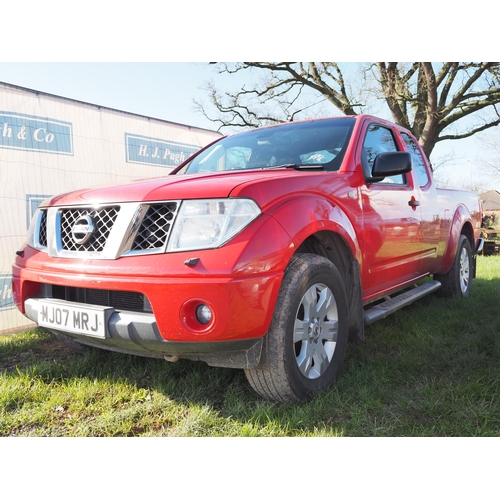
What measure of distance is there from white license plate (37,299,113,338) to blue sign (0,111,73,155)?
268cm

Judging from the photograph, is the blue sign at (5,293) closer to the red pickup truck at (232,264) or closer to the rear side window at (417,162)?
the red pickup truck at (232,264)

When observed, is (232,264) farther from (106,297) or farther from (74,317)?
(74,317)

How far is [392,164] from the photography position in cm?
A: 288

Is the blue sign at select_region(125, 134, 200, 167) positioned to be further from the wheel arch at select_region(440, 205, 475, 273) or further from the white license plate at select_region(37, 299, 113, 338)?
the wheel arch at select_region(440, 205, 475, 273)

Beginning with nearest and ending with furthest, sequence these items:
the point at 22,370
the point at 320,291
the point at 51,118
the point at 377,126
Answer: the point at 320,291
the point at 22,370
the point at 377,126
the point at 51,118

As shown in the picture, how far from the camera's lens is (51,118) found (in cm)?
463

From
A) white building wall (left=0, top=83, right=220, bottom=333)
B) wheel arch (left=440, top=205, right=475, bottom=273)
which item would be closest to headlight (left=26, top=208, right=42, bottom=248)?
white building wall (left=0, top=83, right=220, bottom=333)

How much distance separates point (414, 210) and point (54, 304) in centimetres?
292

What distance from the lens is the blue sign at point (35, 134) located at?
14.0ft

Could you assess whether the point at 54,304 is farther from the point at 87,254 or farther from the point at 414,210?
the point at 414,210

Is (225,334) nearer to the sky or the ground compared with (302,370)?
nearer to the sky

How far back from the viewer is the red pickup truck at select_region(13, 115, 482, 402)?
1.92 m

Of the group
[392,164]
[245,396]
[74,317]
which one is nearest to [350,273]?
[392,164]
